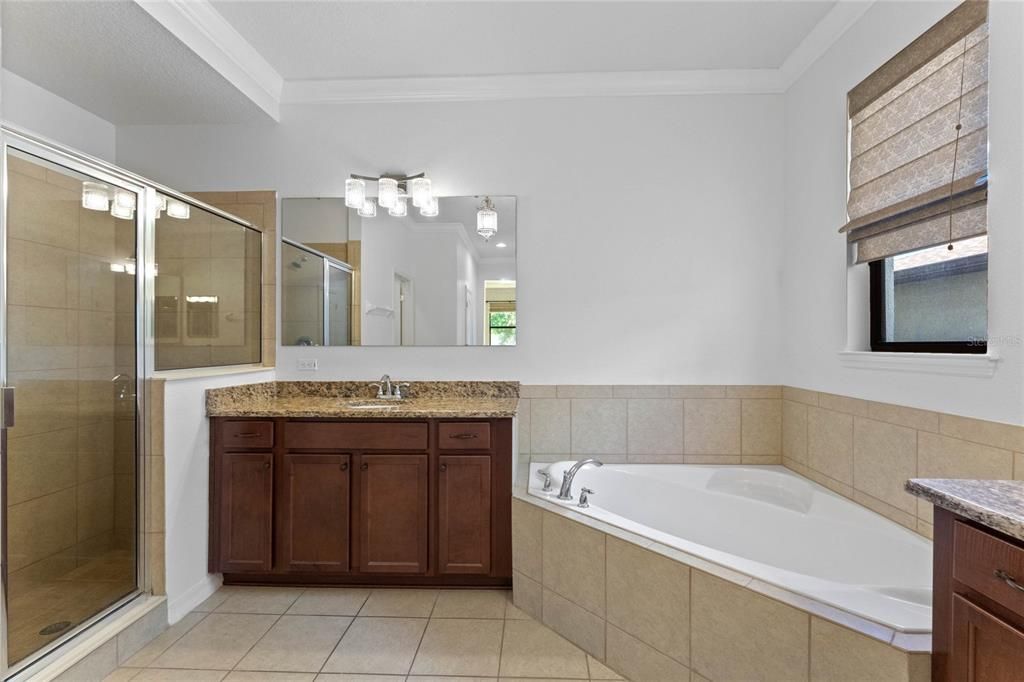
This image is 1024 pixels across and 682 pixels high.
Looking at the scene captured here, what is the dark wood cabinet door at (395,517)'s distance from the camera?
7.59 ft

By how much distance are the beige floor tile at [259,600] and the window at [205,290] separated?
3.54ft

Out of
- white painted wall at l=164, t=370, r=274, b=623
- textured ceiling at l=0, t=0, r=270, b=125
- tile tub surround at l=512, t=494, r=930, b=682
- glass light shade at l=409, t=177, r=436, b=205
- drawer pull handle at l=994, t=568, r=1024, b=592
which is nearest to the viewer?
drawer pull handle at l=994, t=568, r=1024, b=592

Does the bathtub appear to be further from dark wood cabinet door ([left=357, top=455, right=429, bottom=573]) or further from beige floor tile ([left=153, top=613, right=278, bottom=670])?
beige floor tile ([left=153, top=613, right=278, bottom=670])

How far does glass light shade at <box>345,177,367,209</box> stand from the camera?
280 cm

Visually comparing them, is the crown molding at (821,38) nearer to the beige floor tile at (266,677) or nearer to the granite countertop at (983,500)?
the granite countertop at (983,500)

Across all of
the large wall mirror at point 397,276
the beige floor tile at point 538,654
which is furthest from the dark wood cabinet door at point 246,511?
the beige floor tile at point 538,654

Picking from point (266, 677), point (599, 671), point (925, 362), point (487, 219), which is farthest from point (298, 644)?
point (925, 362)

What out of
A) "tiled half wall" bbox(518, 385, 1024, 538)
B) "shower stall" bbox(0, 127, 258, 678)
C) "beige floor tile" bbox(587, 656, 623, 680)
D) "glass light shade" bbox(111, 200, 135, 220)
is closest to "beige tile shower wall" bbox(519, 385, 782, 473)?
"tiled half wall" bbox(518, 385, 1024, 538)

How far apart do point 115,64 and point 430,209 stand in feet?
5.03

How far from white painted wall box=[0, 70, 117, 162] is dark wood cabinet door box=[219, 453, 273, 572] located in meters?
1.69

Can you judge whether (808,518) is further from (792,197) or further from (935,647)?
(792,197)

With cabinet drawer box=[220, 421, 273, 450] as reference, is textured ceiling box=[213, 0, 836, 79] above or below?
above

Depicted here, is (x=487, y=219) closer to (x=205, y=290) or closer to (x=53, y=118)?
(x=205, y=290)

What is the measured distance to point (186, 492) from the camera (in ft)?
7.23
